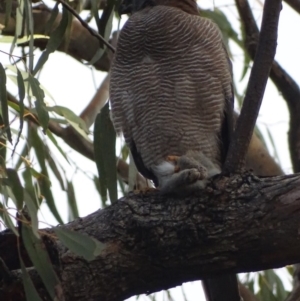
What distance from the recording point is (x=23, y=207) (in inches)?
74.2

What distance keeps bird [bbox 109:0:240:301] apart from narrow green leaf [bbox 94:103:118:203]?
20cm

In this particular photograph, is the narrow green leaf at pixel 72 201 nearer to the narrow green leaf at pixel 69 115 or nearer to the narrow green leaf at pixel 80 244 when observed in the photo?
the narrow green leaf at pixel 69 115

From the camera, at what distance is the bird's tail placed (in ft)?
7.91

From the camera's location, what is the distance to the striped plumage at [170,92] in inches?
105

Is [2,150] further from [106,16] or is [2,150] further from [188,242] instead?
[188,242]

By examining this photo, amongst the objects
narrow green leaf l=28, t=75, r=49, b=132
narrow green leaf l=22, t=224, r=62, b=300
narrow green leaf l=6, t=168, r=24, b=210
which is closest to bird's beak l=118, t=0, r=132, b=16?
narrow green leaf l=28, t=75, r=49, b=132

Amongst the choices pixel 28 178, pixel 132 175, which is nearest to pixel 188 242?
pixel 28 178

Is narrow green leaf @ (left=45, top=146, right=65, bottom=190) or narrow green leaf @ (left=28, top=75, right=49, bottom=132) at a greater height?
narrow green leaf @ (left=45, top=146, right=65, bottom=190)

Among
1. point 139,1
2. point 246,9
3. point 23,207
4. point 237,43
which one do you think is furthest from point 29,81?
point 237,43

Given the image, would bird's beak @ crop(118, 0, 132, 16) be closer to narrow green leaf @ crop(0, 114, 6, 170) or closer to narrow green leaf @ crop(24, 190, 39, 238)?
narrow green leaf @ crop(0, 114, 6, 170)

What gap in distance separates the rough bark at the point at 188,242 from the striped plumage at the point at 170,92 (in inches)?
23.9

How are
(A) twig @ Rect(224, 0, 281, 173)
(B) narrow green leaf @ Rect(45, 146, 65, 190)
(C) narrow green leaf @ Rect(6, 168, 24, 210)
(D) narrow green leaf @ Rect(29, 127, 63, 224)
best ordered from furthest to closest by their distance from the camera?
(B) narrow green leaf @ Rect(45, 146, 65, 190), (D) narrow green leaf @ Rect(29, 127, 63, 224), (A) twig @ Rect(224, 0, 281, 173), (C) narrow green leaf @ Rect(6, 168, 24, 210)

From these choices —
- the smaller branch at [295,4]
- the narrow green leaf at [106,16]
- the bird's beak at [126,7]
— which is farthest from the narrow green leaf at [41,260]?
the smaller branch at [295,4]

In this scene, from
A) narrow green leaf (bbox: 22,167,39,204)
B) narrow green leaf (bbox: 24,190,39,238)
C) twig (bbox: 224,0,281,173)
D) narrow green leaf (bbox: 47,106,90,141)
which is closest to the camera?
narrow green leaf (bbox: 24,190,39,238)
